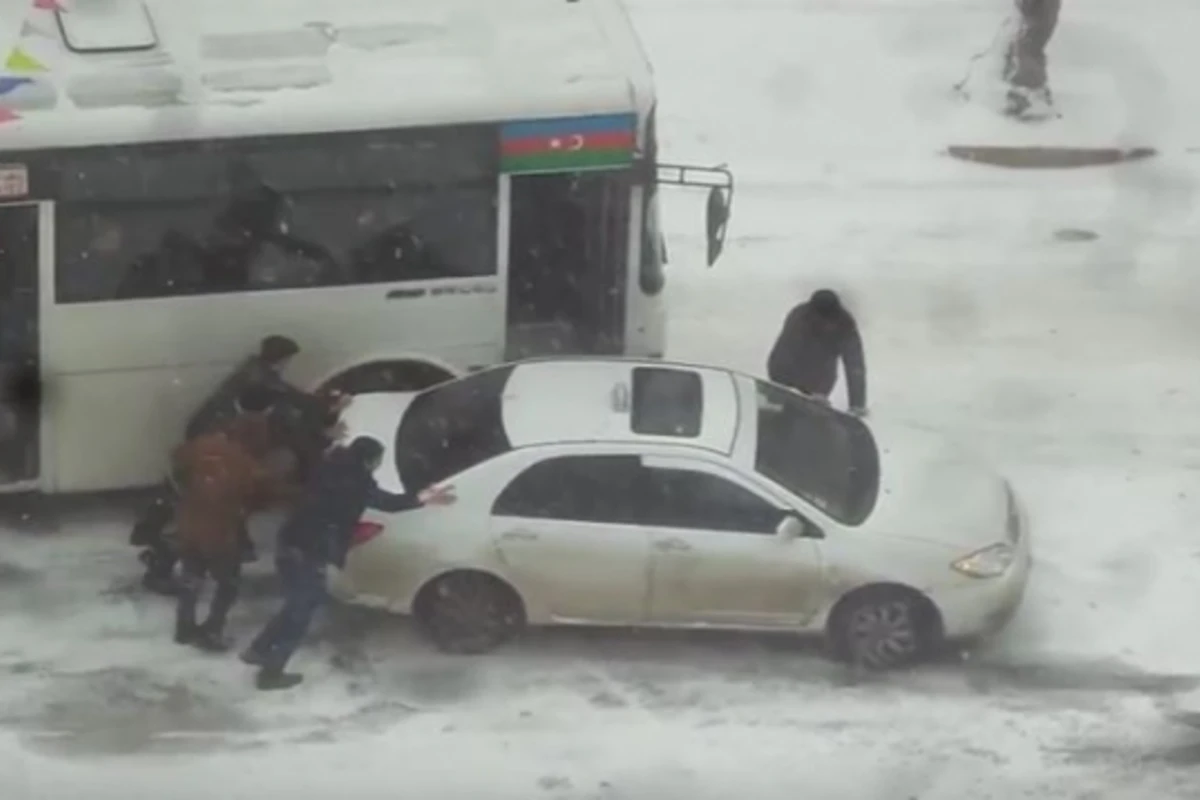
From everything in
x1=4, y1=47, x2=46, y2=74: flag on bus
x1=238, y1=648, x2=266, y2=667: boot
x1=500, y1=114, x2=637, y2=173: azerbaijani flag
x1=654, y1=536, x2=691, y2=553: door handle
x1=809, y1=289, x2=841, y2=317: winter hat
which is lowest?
x1=238, y1=648, x2=266, y2=667: boot

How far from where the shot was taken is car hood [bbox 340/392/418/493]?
44.7ft

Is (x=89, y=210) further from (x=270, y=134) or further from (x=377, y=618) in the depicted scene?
(x=377, y=618)

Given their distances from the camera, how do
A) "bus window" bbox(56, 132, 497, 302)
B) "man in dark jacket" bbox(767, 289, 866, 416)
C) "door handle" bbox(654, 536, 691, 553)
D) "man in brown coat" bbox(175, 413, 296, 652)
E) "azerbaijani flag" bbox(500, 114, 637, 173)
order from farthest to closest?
"man in dark jacket" bbox(767, 289, 866, 416) → "azerbaijani flag" bbox(500, 114, 637, 173) → "bus window" bbox(56, 132, 497, 302) → "door handle" bbox(654, 536, 691, 553) → "man in brown coat" bbox(175, 413, 296, 652)

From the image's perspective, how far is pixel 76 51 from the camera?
46.8ft

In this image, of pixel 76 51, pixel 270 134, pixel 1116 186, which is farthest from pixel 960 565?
pixel 1116 186

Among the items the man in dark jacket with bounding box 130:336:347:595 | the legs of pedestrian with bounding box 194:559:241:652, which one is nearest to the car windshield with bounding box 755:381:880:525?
the man in dark jacket with bounding box 130:336:347:595

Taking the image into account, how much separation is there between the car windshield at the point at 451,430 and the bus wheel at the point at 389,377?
0.37 m

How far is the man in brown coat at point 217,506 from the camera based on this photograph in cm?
1309

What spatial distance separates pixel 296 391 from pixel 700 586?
2268mm

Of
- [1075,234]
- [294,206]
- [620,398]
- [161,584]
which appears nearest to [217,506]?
[161,584]

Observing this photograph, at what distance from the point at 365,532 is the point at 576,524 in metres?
1.00

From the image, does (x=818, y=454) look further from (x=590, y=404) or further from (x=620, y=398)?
(x=590, y=404)

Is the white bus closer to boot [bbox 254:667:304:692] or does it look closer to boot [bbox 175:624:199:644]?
boot [bbox 175:624:199:644]

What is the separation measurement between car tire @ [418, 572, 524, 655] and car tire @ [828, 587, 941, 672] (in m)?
1.54
